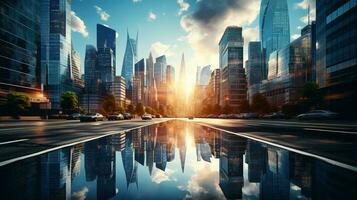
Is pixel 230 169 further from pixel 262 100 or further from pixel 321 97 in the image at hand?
pixel 262 100

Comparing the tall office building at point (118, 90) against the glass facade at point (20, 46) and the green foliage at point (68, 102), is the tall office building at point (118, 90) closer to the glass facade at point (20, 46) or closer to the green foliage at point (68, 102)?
the glass facade at point (20, 46)

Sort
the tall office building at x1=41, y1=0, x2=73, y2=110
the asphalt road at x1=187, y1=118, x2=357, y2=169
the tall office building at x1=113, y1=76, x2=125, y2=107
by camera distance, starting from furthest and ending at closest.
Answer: the tall office building at x1=113, y1=76, x2=125, y2=107, the tall office building at x1=41, y1=0, x2=73, y2=110, the asphalt road at x1=187, y1=118, x2=357, y2=169

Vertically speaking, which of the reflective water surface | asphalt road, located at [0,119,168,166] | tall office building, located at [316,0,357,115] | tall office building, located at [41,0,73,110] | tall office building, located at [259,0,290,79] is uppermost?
tall office building, located at [259,0,290,79]

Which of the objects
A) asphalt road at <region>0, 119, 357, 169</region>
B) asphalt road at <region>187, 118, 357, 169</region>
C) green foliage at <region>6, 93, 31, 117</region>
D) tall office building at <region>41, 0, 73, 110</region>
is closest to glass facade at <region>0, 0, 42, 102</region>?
green foliage at <region>6, 93, 31, 117</region>

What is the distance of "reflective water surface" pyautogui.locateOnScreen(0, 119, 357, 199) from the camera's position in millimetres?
2498

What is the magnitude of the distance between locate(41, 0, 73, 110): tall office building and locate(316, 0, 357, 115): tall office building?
165977 mm

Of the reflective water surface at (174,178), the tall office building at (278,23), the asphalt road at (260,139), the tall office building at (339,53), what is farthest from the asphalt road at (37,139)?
the tall office building at (278,23)

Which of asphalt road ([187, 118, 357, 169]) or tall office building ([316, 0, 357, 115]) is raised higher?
tall office building ([316, 0, 357, 115])

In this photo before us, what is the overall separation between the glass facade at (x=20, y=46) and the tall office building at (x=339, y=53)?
339 feet

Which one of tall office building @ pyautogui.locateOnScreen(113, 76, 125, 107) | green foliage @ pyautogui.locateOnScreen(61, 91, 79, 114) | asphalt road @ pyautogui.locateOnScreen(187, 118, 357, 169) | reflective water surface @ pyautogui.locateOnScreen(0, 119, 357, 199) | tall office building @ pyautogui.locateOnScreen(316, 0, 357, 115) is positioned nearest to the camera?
reflective water surface @ pyautogui.locateOnScreen(0, 119, 357, 199)

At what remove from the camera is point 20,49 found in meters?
72.6

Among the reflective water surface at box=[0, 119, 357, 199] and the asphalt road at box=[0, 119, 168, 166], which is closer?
the reflective water surface at box=[0, 119, 357, 199]

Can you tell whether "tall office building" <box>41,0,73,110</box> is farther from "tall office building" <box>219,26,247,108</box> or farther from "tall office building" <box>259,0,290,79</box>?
"tall office building" <box>259,0,290,79</box>

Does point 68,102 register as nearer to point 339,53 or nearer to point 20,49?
point 20,49
